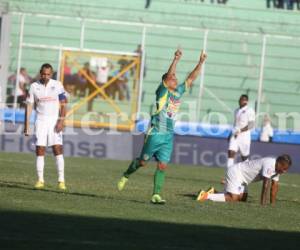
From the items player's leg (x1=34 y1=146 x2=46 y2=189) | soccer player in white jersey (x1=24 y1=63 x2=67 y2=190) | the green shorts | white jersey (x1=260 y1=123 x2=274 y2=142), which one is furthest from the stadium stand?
the green shorts

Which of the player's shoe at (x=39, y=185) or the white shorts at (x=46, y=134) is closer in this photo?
the player's shoe at (x=39, y=185)

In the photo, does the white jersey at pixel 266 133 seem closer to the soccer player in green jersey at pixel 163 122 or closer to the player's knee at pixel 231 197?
the player's knee at pixel 231 197

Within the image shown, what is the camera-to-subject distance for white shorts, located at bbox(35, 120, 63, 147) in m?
18.9

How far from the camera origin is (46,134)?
1894cm

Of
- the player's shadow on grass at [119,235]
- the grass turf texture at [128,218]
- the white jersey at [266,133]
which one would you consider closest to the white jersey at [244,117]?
the grass turf texture at [128,218]

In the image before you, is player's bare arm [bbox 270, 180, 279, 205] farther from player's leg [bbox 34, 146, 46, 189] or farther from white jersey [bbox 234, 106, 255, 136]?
white jersey [bbox 234, 106, 255, 136]

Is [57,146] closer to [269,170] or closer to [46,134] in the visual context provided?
[46,134]

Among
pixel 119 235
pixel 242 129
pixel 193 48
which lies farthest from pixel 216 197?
pixel 193 48

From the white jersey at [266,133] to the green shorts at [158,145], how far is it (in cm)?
1688

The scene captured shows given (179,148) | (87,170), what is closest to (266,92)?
(179,148)

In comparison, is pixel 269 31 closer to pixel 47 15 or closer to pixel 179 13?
pixel 179 13

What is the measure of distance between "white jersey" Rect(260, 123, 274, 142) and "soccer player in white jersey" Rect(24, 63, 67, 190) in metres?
15.4

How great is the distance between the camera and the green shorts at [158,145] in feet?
55.5

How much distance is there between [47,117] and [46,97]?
350 mm
